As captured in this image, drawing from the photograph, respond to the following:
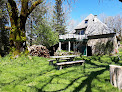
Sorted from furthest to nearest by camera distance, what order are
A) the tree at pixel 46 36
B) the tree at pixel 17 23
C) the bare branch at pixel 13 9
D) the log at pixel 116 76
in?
the tree at pixel 46 36
the tree at pixel 17 23
the bare branch at pixel 13 9
the log at pixel 116 76

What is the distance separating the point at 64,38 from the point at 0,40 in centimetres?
944

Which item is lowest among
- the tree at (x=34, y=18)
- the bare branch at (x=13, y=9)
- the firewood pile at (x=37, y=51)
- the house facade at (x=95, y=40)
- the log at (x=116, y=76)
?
the log at (x=116, y=76)

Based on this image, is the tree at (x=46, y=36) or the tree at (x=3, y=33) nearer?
the tree at (x=3, y=33)

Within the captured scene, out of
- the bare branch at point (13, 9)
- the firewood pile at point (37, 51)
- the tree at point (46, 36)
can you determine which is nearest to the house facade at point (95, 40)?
the tree at point (46, 36)

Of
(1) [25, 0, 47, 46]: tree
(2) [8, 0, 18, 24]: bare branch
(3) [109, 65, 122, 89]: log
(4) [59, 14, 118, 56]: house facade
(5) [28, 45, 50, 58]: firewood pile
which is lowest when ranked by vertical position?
(3) [109, 65, 122, 89]: log

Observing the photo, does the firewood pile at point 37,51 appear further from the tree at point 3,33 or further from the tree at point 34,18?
the tree at point 34,18

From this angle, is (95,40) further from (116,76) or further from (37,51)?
(116,76)

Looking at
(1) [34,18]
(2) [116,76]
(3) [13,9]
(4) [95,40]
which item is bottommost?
(2) [116,76]

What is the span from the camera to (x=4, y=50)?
1242cm

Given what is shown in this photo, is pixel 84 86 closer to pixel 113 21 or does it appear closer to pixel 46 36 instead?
pixel 46 36

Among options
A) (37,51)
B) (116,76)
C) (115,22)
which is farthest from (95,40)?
(115,22)

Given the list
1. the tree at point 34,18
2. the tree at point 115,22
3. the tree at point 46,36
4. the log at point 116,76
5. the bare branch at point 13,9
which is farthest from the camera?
the tree at point 115,22

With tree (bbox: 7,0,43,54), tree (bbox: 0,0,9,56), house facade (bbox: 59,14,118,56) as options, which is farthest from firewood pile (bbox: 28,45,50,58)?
house facade (bbox: 59,14,118,56)

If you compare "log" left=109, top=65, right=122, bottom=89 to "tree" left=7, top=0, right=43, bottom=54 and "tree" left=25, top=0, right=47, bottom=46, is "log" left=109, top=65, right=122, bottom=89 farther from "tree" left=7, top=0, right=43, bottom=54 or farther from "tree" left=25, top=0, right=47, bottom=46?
"tree" left=25, top=0, right=47, bottom=46
